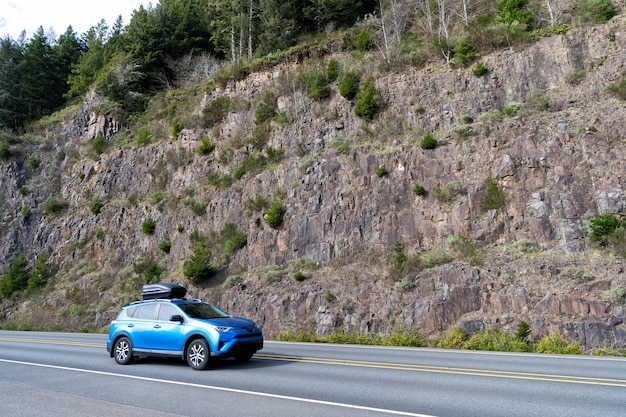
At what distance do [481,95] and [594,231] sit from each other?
10450mm

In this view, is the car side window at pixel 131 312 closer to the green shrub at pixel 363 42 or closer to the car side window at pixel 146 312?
the car side window at pixel 146 312

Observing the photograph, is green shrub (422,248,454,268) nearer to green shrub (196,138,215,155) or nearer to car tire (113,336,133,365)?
car tire (113,336,133,365)

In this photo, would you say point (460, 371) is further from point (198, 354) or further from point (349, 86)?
point (349, 86)

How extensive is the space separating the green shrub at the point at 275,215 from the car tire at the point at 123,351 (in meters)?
13.6

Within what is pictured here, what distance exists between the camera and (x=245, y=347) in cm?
948

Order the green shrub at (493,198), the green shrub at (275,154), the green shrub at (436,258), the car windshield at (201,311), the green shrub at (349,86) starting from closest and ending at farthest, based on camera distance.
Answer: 1. the car windshield at (201,311)
2. the green shrub at (436,258)
3. the green shrub at (493,198)
4. the green shrub at (349,86)
5. the green shrub at (275,154)

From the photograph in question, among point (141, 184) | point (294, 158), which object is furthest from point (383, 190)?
point (141, 184)

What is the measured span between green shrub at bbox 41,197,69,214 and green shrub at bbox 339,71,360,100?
2662 cm

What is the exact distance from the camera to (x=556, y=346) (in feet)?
43.7

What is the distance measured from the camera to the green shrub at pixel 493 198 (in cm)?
1903

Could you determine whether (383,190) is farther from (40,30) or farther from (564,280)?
(40,30)

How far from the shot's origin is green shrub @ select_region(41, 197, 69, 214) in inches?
1422

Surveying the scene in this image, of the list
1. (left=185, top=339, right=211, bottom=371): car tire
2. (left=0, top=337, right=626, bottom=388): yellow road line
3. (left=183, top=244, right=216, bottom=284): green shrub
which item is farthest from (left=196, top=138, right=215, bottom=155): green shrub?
(left=185, top=339, right=211, bottom=371): car tire

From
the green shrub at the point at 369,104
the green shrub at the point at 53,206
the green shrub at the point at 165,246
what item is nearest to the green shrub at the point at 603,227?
the green shrub at the point at 369,104
